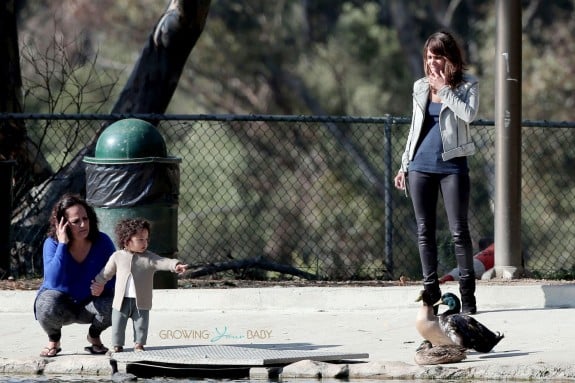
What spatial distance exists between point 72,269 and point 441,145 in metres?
2.22

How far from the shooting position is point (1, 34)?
12.8 metres

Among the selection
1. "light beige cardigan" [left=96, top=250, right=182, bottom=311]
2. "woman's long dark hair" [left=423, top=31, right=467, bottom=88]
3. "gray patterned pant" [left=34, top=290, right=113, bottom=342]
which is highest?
"woman's long dark hair" [left=423, top=31, right=467, bottom=88]

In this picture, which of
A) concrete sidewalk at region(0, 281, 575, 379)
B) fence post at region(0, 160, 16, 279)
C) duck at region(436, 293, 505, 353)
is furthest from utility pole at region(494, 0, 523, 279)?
fence post at region(0, 160, 16, 279)

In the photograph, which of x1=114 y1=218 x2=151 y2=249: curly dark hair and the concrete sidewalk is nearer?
the concrete sidewalk

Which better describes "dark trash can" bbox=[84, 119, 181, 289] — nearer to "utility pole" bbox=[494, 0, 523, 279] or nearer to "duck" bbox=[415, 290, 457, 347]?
"utility pole" bbox=[494, 0, 523, 279]

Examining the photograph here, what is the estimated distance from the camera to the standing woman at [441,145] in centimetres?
707

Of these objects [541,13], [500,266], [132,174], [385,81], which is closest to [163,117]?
[132,174]

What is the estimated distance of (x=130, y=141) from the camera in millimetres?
8977

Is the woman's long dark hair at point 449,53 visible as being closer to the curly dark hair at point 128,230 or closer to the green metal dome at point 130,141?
the curly dark hair at point 128,230

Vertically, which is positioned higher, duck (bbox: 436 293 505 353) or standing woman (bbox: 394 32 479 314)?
standing woman (bbox: 394 32 479 314)

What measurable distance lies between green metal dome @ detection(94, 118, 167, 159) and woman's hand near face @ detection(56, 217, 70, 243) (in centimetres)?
244

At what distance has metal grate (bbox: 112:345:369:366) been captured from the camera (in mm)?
6094

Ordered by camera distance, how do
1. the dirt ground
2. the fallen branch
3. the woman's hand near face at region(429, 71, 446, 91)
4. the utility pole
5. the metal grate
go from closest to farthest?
the metal grate < the woman's hand near face at region(429, 71, 446, 91) < the utility pole < the dirt ground < the fallen branch

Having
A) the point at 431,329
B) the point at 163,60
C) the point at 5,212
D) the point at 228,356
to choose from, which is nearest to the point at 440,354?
the point at 431,329
